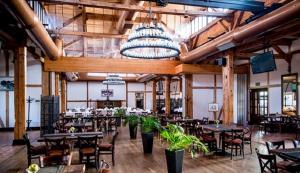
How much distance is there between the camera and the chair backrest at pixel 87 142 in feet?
19.0

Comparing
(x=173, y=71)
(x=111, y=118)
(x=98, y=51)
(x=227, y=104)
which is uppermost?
(x=98, y=51)

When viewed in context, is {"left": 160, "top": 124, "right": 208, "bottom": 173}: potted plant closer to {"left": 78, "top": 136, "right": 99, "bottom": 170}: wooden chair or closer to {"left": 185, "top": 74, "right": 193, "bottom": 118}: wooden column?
{"left": 78, "top": 136, "right": 99, "bottom": 170}: wooden chair

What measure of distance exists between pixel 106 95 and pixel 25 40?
13740mm

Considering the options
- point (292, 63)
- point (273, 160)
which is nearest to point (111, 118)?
point (292, 63)

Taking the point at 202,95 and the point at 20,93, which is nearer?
the point at 20,93

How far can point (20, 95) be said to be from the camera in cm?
870

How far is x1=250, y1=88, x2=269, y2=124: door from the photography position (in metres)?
14.0

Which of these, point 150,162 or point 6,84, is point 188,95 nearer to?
point 150,162

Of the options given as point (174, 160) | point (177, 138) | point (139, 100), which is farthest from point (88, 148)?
point (139, 100)

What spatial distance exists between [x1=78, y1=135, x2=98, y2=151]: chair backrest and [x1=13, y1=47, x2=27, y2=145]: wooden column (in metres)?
3.43

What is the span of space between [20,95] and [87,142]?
3.84 metres

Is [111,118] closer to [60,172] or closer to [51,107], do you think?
[51,107]

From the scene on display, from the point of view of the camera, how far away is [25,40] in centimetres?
879

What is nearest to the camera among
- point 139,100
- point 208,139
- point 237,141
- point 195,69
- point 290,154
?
point 290,154
